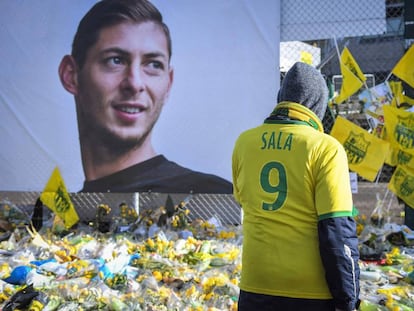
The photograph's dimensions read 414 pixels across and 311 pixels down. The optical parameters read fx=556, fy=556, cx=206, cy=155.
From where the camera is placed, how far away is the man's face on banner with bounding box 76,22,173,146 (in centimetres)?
623

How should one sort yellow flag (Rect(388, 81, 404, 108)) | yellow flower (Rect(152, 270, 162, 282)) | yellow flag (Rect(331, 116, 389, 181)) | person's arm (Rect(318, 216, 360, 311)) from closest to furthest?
person's arm (Rect(318, 216, 360, 311)) < yellow flower (Rect(152, 270, 162, 282)) < yellow flag (Rect(331, 116, 389, 181)) < yellow flag (Rect(388, 81, 404, 108))

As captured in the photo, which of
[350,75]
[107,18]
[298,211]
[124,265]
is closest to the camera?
[298,211]

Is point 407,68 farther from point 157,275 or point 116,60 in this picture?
point 157,275

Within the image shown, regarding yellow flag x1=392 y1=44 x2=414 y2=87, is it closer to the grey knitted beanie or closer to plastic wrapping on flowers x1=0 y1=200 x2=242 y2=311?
plastic wrapping on flowers x1=0 y1=200 x2=242 y2=311

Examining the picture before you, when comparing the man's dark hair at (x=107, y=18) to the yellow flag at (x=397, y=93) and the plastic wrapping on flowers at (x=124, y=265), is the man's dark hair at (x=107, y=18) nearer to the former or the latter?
the plastic wrapping on flowers at (x=124, y=265)

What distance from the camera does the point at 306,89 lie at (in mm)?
2389

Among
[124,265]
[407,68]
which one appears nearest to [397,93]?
[407,68]

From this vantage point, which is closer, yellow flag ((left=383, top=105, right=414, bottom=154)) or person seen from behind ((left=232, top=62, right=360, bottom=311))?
person seen from behind ((left=232, top=62, right=360, bottom=311))

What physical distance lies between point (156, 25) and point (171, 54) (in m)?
0.38

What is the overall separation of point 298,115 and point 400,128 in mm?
3561

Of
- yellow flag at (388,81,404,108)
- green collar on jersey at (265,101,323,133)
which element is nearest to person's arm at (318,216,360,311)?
green collar on jersey at (265,101,323,133)

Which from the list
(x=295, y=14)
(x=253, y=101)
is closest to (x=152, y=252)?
(x=253, y=101)

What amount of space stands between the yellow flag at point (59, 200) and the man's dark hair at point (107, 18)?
53.9 inches

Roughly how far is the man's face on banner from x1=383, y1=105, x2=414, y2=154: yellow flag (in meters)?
2.38
